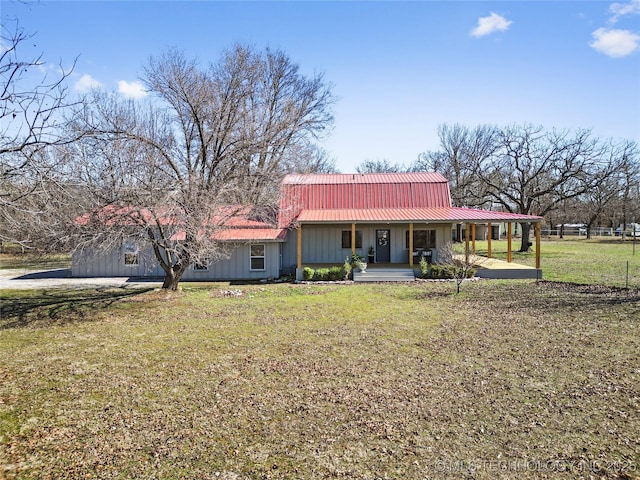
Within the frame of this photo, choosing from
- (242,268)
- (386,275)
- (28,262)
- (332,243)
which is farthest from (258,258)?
(28,262)

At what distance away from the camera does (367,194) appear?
23.3m

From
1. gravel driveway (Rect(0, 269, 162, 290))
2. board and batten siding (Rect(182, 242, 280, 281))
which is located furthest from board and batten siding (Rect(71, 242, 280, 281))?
gravel driveway (Rect(0, 269, 162, 290))

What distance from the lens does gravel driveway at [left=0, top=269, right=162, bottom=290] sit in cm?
1789

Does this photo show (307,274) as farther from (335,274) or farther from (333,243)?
(333,243)

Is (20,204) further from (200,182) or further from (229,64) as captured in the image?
(229,64)

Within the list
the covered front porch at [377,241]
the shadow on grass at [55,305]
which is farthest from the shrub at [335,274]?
the shadow on grass at [55,305]

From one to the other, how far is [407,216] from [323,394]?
1519cm

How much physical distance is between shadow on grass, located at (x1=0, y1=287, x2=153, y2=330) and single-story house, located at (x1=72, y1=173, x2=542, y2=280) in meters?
2.95

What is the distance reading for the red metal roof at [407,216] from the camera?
19500mm

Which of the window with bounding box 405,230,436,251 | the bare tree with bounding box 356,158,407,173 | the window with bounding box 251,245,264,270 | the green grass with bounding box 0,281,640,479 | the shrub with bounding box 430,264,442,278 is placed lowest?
the green grass with bounding box 0,281,640,479

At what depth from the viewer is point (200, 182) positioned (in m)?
14.1

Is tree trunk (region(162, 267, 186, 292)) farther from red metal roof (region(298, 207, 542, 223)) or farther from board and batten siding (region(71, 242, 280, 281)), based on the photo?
red metal roof (region(298, 207, 542, 223))

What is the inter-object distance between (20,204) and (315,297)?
11004mm

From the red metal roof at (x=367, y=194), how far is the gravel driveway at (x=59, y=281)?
28.6ft
